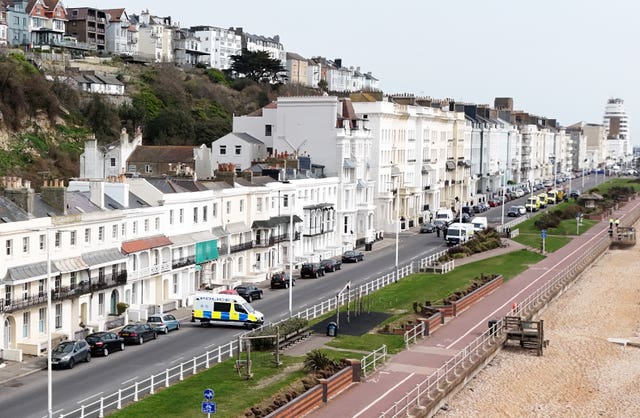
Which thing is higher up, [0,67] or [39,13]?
[39,13]

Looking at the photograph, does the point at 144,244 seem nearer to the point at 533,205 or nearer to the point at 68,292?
the point at 68,292

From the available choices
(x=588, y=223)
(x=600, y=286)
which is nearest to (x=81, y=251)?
(x=600, y=286)

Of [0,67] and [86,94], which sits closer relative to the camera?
[0,67]

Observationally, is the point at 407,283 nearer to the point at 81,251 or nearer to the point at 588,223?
the point at 81,251

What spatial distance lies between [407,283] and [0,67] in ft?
162

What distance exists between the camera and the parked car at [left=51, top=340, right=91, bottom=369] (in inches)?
1480

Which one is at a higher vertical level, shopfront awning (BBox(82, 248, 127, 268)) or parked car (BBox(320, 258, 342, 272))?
shopfront awning (BBox(82, 248, 127, 268))

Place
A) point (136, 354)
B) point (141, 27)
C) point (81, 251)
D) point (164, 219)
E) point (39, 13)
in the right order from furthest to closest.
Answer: point (141, 27), point (39, 13), point (164, 219), point (81, 251), point (136, 354)

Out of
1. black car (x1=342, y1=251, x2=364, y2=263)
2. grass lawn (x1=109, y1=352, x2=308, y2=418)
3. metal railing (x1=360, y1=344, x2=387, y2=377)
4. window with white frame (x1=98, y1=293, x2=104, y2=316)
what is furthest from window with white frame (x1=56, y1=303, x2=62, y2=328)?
black car (x1=342, y1=251, x2=364, y2=263)

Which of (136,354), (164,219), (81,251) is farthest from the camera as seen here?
(164,219)

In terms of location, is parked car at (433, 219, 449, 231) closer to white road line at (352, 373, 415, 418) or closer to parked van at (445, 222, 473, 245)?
parked van at (445, 222, 473, 245)

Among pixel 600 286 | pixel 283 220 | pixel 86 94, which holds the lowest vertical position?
pixel 600 286

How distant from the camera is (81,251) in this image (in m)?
45.5

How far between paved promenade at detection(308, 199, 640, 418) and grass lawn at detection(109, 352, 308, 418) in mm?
2394
